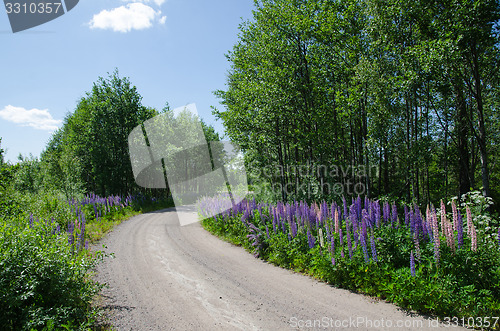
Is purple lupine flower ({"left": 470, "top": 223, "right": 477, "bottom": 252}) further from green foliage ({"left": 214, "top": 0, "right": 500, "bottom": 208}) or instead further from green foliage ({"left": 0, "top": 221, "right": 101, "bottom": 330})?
green foliage ({"left": 0, "top": 221, "right": 101, "bottom": 330})

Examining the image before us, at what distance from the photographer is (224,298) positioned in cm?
593

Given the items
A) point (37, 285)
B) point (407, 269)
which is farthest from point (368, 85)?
point (37, 285)

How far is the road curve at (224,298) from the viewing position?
479 centimetres

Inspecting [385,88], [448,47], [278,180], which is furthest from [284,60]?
[278,180]

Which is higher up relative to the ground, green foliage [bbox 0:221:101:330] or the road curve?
green foliage [bbox 0:221:101:330]

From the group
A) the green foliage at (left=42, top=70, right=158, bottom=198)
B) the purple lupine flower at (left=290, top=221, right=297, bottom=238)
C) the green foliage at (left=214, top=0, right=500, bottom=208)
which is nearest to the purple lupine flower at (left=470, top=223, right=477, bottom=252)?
the purple lupine flower at (left=290, top=221, right=297, bottom=238)

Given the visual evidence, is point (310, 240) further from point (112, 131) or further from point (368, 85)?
point (112, 131)

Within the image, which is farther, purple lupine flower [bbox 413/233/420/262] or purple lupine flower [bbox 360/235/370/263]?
purple lupine flower [bbox 360/235/370/263]

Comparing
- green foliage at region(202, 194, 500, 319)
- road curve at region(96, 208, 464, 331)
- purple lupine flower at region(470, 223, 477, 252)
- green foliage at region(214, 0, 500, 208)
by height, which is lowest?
road curve at region(96, 208, 464, 331)

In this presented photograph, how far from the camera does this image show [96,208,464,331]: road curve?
4785 mm

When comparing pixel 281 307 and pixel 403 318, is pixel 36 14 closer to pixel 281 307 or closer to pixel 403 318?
pixel 281 307

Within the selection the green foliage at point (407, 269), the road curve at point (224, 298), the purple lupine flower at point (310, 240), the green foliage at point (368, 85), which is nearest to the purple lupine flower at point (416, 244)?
the green foliage at point (407, 269)

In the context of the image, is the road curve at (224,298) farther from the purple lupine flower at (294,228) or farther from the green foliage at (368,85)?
the green foliage at (368,85)

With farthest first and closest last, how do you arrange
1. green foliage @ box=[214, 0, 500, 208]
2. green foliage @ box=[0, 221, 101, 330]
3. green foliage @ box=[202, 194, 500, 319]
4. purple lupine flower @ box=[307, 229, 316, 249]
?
green foliage @ box=[214, 0, 500, 208]
purple lupine flower @ box=[307, 229, 316, 249]
green foliage @ box=[202, 194, 500, 319]
green foliage @ box=[0, 221, 101, 330]
